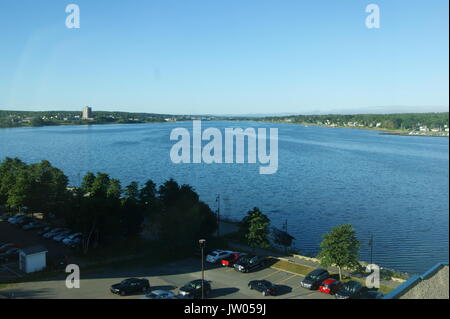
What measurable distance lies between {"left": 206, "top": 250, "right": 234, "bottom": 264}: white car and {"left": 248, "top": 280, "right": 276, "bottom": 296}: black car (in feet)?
6.06

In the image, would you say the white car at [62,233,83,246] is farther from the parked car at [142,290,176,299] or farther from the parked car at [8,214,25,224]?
the parked car at [142,290,176,299]

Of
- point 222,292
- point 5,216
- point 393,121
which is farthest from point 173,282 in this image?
point 393,121

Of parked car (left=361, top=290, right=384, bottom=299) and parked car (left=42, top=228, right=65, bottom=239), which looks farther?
parked car (left=42, top=228, right=65, bottom=239)

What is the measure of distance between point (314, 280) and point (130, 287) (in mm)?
4043

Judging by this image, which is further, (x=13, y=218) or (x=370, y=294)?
(x=13, y=218)

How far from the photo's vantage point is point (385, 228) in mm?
16500

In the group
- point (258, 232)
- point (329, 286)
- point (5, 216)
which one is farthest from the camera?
point (5, 216)

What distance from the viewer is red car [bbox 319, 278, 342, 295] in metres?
7.87

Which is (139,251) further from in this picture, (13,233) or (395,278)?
(395,278)

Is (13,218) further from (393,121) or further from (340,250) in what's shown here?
(393,121)

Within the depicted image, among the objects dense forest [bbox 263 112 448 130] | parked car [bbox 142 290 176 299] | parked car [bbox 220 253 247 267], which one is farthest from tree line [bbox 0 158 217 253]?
dense forest [bbox 263 112 448 130]

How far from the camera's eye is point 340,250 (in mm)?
8812

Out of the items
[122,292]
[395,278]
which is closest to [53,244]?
[122,292]
